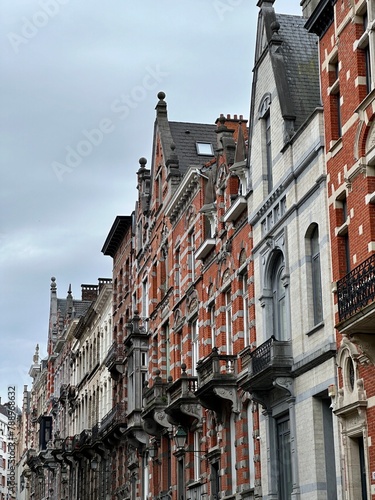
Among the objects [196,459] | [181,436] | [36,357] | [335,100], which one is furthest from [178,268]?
[36,357]

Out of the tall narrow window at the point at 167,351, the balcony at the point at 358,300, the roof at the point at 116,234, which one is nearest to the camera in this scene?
the balcony at the point at 358,300

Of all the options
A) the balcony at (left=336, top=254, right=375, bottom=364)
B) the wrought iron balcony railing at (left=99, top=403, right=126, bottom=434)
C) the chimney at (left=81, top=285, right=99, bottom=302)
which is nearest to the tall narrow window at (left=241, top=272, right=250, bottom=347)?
the balcony at (left=336, top=254, right=375, bottom=364)

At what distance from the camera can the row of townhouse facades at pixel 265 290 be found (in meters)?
23.8

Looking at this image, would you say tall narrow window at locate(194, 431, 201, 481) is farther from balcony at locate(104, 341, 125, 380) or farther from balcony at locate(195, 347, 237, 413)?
balcony at locate(104, 341, 125, 380)

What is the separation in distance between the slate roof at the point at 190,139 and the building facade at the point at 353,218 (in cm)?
2011

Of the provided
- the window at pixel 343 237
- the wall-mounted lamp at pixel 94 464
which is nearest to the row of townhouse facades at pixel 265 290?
the window at pixel 343 237

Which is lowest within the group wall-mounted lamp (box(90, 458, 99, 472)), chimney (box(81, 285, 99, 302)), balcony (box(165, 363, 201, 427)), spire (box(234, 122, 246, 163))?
balcony (box(165, 363, 201, 427))

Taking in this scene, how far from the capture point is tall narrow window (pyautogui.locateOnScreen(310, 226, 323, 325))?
86.0 feet

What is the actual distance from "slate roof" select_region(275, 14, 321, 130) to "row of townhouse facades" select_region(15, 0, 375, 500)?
57 mm

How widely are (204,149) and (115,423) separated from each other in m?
14.6

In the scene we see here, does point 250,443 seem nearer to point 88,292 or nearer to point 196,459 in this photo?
point 196,459

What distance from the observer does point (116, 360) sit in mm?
52938

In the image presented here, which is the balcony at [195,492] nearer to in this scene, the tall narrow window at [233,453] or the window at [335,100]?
the tall narrow window at [233,453]

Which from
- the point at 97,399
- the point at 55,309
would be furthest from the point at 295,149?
the point at 55,309
